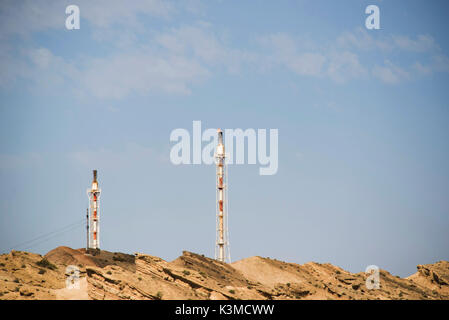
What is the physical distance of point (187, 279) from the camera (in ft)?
294

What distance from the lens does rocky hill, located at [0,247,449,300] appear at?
82.6 m

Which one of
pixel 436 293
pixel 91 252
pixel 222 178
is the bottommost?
pixel 436 293

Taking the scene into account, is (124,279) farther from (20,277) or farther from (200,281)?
(20,277)

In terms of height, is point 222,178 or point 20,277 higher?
point 222,178

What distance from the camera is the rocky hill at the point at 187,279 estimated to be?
8256cm
